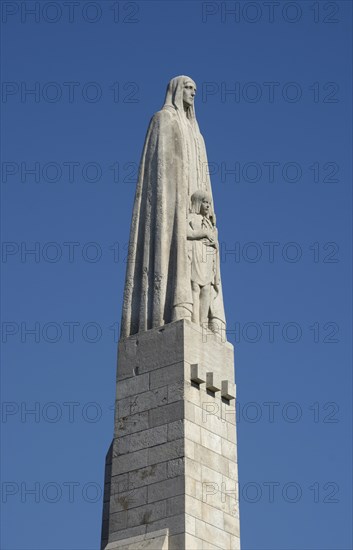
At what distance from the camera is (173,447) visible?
24125 millimetres

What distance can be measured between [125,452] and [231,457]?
2078 mm

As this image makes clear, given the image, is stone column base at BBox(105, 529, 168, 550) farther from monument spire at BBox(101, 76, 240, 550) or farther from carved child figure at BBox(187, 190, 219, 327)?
carved child figure at BBox(187, 190, 219, 327)

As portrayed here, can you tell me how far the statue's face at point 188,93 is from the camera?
28.1 meters

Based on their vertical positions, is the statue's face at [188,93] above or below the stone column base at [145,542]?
above

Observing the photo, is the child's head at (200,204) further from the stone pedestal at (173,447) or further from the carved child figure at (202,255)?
the stone pedestal at (173,447)

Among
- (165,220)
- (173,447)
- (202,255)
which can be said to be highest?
(165,220)

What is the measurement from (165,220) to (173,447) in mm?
5006

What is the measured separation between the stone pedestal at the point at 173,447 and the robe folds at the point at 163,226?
592 mm

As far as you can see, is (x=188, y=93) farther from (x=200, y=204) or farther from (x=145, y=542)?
(x=145, y=542)

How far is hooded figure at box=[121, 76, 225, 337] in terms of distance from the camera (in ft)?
85.3

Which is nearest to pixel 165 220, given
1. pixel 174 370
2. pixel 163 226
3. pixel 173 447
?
pixel 163 226

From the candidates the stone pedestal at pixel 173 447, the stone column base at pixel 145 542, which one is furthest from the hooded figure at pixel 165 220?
the stone column base at pixel 145 542

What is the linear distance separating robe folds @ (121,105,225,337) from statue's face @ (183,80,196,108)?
1.17 feet

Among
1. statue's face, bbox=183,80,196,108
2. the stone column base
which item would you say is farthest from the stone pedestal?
statue's face, bbox=183,80,196,108
